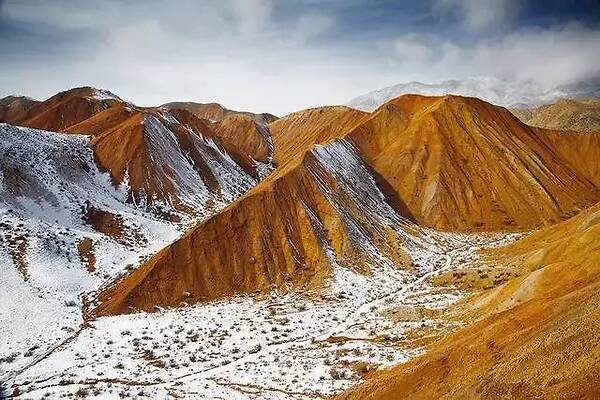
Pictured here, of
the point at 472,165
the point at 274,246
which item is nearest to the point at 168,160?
the point at 274,246

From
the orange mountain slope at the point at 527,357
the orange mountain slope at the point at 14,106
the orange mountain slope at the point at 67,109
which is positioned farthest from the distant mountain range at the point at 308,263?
the orange mountain slope at the point at 14,106

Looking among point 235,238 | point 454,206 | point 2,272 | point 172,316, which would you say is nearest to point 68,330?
point 172,316

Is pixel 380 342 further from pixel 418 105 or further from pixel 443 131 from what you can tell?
pixel 418 105

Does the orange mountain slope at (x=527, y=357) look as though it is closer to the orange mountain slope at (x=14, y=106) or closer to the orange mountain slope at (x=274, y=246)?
the orange mountain slope at (x=274, y=246)

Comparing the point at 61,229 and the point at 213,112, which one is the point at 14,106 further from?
the point at 61,229

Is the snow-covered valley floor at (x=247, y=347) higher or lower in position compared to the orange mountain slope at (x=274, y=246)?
lower

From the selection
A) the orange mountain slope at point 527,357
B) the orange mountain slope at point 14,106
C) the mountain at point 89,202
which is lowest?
the orange mountain slope at point 527,357

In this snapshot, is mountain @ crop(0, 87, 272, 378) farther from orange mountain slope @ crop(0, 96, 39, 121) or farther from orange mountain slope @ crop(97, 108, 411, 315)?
orange mountain slope @ crop(0, 96, 39, 121)
